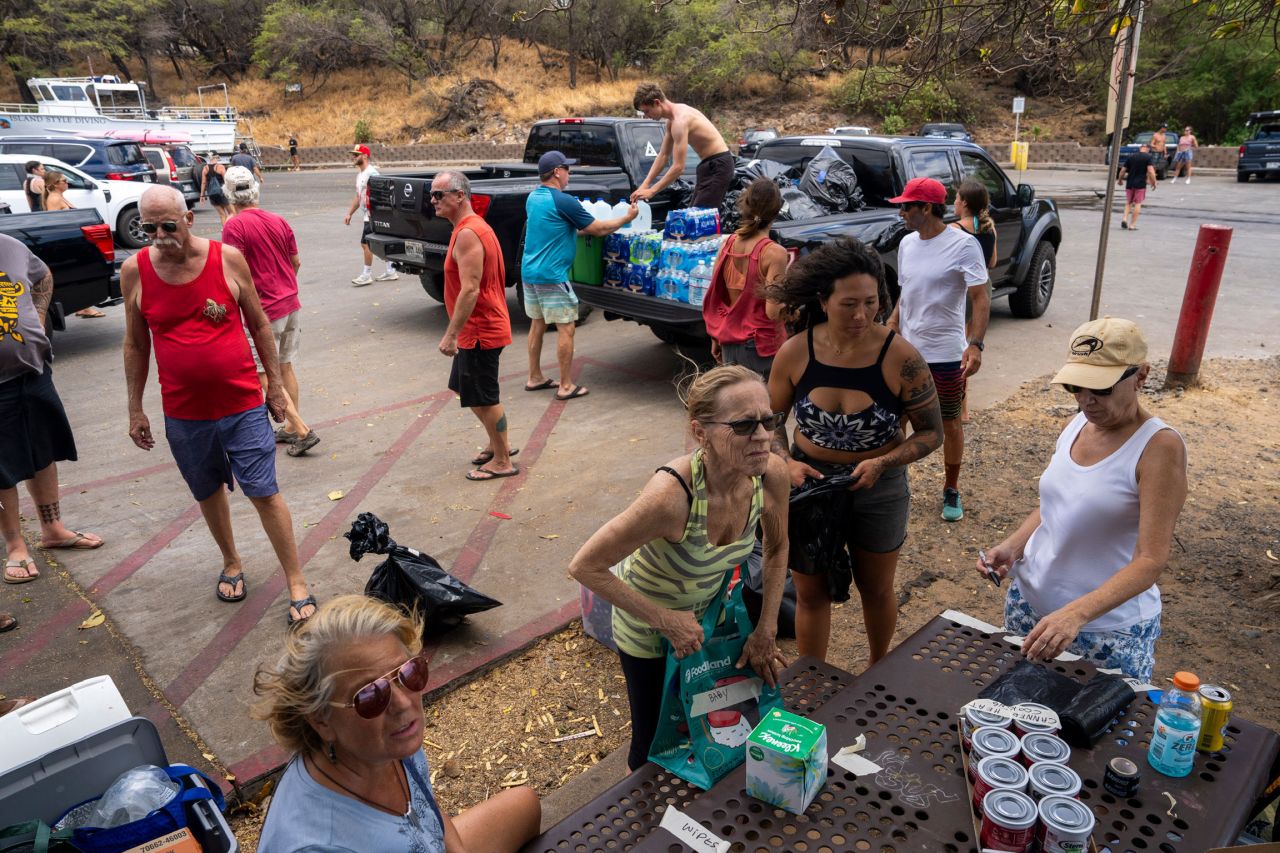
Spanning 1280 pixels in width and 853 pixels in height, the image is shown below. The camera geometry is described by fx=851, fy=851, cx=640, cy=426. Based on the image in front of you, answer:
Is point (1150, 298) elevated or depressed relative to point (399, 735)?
depressed

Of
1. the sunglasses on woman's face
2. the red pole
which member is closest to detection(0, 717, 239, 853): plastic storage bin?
the sunglasses on woman's face

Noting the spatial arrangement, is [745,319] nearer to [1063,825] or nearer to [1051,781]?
[1051,781]

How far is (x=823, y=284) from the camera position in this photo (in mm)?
3209

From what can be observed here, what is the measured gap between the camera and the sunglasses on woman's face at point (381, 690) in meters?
1.83

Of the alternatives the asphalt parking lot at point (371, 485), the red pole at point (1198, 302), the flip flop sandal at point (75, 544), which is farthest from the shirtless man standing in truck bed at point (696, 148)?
the flip flop sandal at point (75, 544)

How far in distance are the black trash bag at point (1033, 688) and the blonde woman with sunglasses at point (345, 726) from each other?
4.76 ft

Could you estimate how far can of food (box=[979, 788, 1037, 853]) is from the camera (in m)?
1.70

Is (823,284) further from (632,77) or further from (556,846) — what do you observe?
(632,77)

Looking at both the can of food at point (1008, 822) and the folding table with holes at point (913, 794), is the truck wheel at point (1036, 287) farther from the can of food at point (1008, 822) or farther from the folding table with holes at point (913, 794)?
the can of food at point (1008, 822)

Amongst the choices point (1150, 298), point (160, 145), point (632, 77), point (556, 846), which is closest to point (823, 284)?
point (556, 846)

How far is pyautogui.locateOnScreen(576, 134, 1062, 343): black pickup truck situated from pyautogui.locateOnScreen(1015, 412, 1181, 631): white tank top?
13.0 feet

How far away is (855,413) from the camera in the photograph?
326 cm

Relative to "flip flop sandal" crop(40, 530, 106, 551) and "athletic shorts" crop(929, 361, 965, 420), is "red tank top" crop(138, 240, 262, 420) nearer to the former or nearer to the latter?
"flip flop sandal" crop(40, 530, 106, 551)

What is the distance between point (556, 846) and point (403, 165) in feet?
128
